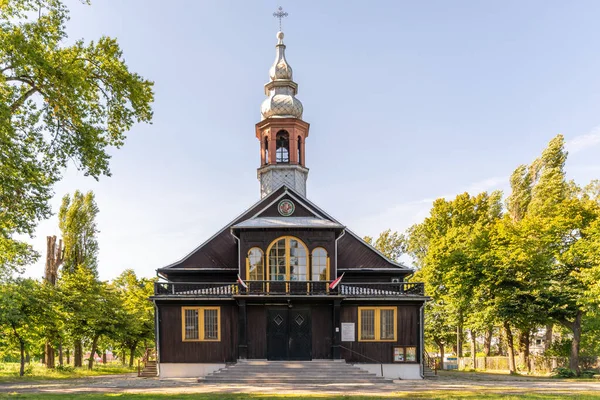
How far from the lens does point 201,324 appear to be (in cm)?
2420

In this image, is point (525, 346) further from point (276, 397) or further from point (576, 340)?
point (276, 397)

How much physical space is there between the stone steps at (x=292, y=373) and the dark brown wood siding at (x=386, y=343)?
138 cm

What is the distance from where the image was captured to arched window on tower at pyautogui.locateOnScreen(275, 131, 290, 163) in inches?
1220

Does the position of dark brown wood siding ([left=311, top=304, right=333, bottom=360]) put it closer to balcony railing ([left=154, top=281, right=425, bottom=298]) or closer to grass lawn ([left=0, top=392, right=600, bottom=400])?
balcony railing ([left=154, top=281, right=425, bottom=298])

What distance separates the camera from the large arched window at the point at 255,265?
80.1 feet

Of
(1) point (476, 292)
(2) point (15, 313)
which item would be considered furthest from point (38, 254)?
(1) point (476, 292)

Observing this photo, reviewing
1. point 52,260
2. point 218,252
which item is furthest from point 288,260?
point 52,260

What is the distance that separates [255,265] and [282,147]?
31.9ft

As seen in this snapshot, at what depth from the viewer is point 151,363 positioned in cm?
2569

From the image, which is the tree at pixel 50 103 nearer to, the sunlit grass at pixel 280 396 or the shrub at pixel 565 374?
the sunlit grass at pixel 280 396

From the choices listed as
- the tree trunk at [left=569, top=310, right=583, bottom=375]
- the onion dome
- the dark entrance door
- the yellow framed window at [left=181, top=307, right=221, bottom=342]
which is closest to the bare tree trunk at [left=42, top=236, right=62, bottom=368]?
the yellow framed window at [left=181, top=307, right=221, bottom=342]

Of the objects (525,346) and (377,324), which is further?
(525,346)

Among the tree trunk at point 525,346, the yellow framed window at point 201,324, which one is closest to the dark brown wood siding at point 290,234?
the yellow framed window at point 201,324

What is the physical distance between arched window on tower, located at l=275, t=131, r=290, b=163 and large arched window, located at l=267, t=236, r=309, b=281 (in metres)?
7.80
